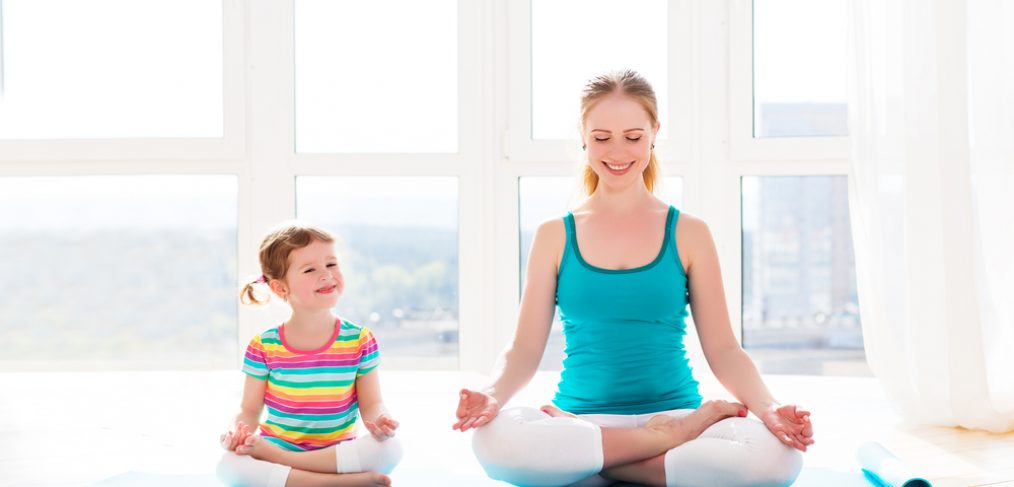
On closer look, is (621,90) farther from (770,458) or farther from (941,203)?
(941,203)

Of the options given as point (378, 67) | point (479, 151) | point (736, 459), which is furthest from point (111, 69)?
point (736, 459)

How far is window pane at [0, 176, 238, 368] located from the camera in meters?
3.15

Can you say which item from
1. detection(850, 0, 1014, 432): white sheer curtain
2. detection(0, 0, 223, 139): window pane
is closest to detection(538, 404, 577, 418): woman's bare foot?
detection(850, 0, 1014, 432): white sheer curtain

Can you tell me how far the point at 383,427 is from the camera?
162 cm

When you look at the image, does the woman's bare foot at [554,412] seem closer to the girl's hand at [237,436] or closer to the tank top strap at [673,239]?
the tank top strap at [673,239]

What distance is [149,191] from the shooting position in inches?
123

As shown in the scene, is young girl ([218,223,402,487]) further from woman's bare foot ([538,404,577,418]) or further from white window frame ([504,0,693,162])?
white window frame ([504,0,693,162])

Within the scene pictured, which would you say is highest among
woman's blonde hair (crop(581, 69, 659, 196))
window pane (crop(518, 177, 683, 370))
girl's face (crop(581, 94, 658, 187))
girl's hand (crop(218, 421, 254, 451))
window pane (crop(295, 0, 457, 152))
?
window pane (crop(295, 0, 457, 152))

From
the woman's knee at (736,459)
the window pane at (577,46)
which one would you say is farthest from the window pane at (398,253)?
the woman's knee at (736,459)

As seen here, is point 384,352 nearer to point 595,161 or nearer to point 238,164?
point 238,164

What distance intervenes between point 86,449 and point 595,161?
4.08 ft

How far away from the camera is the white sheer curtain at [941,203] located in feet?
7.08

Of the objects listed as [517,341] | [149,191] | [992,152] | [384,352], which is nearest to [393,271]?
[384,352]

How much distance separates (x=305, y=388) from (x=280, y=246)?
25cm
